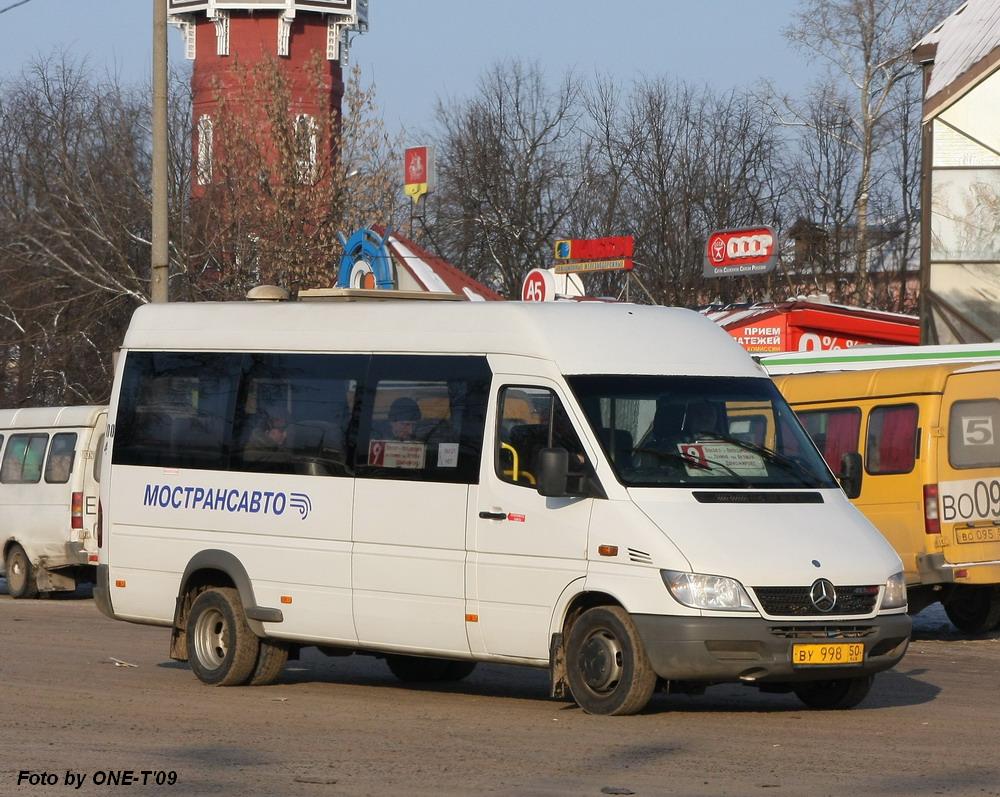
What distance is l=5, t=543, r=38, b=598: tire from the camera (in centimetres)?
2388

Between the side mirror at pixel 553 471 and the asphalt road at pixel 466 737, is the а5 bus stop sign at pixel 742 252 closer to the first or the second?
the asphalt road at pixel 466 737

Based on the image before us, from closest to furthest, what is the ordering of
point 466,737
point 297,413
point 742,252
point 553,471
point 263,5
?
point 466,737 → point 553,471 → point 297,413 → point 742,252 → point 263,5

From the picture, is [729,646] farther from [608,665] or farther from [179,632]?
[179,632]

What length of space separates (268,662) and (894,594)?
4.40 metres

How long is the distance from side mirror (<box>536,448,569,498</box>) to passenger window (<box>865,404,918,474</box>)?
6.94 meters

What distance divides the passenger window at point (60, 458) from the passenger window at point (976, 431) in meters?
11.8

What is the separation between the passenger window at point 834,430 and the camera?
57.4ft

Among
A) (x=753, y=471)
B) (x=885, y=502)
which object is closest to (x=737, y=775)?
(x=753, y=471)

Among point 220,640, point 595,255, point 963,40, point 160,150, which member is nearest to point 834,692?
point 220,640

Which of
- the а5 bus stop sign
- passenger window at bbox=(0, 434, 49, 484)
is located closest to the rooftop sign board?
the а5 bus stop sign

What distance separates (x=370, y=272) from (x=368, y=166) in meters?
2.02

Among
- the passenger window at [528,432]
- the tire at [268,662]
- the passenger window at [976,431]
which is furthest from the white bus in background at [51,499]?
the passenger window at [528,432]

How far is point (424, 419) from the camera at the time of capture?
462 inches

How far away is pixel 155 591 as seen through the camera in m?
13.1
